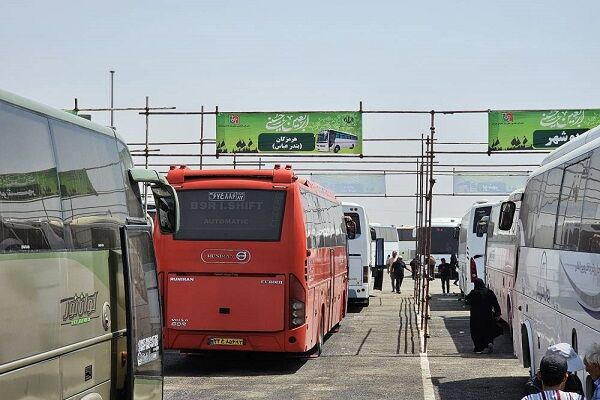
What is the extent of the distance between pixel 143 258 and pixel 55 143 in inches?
80.3

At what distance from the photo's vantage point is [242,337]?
18.0m

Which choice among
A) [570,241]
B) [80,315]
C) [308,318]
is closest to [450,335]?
[308,318]

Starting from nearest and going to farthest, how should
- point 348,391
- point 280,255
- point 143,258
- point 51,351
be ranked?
point 51,351 → point 143,258 → point 348,391 → point 280,255

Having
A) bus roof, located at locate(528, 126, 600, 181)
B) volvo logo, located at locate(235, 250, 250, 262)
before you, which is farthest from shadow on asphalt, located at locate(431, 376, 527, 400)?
volvo logo, located at locate(235, 250, 250, 262)

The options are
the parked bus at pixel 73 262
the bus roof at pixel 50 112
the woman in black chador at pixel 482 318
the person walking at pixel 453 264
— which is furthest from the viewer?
the person walking at pixel 453 264

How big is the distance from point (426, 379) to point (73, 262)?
34.4 ft

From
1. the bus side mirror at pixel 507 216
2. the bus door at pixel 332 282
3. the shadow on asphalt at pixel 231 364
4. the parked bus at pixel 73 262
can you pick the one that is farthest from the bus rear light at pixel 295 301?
the parked bus at pixel 73 262

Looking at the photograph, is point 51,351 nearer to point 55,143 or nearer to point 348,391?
point 55,143

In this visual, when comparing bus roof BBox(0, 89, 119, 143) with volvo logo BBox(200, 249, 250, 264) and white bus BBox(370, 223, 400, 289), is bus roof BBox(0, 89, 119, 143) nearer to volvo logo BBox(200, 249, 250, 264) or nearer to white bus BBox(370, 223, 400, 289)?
volvo logo BBox(200, 249, 250, 264)

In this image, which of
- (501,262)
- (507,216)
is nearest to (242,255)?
(507,216)

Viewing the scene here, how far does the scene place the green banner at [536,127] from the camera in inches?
1452

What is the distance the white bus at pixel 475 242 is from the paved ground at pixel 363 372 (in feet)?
34.1

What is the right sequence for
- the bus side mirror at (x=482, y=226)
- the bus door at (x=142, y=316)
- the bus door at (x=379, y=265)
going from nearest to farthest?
the bus door at (x=142, y=316), the bus side mirror at (x=482, y=226), the bus door at (x=379, y=265)

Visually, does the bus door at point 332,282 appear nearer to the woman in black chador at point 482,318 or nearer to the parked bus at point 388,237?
the woman in black chador at point 482,318
